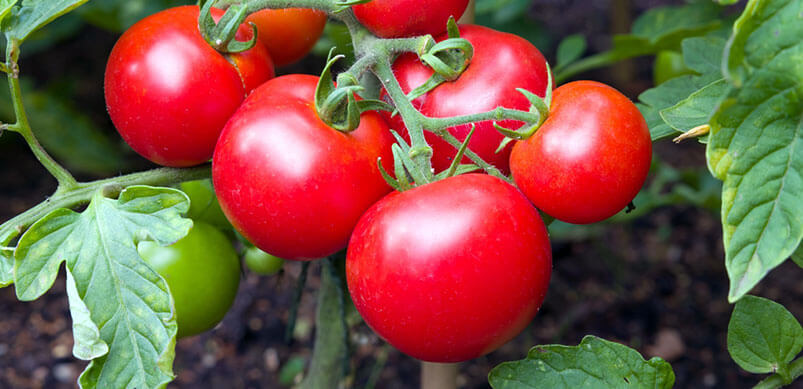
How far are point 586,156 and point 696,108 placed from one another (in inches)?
4.9

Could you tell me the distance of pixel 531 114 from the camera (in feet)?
1.84

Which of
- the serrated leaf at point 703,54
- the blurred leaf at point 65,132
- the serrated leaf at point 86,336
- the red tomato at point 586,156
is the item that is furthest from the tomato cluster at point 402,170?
the blurred leaf at point 65,132

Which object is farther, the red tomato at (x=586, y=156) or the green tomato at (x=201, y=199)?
the green tomato at (x=201, y=199)

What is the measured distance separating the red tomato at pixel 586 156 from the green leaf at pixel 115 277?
0.91 ft

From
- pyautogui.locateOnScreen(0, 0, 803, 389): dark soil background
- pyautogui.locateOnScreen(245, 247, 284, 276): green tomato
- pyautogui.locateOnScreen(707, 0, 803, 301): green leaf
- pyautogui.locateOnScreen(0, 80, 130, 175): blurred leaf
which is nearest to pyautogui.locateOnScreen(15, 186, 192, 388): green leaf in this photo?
pyautogui.locateOnScreen(245, 247, 284, 276): green tomato

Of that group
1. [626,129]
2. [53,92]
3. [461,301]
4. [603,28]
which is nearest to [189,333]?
[461,301]

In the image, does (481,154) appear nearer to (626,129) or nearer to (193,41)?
(626,129)

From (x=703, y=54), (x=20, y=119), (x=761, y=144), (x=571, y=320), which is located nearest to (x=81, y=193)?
(x=20, y=119)

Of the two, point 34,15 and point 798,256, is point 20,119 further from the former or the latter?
point 798,256

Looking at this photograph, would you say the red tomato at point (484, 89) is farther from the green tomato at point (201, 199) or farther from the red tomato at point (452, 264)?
the green tomato at point (201, 199)

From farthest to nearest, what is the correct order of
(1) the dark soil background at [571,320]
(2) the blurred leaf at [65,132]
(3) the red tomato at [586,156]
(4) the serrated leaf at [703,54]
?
(2) the blurred leaf at [65,132] < (1) the dark soil background at [571,320] < (4) the serrated leaf at [703,54] < (3) the red tomato at [586,156]

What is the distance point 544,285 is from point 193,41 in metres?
0.36

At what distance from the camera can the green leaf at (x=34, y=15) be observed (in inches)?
23.9

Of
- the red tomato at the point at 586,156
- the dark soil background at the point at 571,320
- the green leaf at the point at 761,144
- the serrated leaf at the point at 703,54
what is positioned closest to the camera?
the green leaf at the point at 761,144
